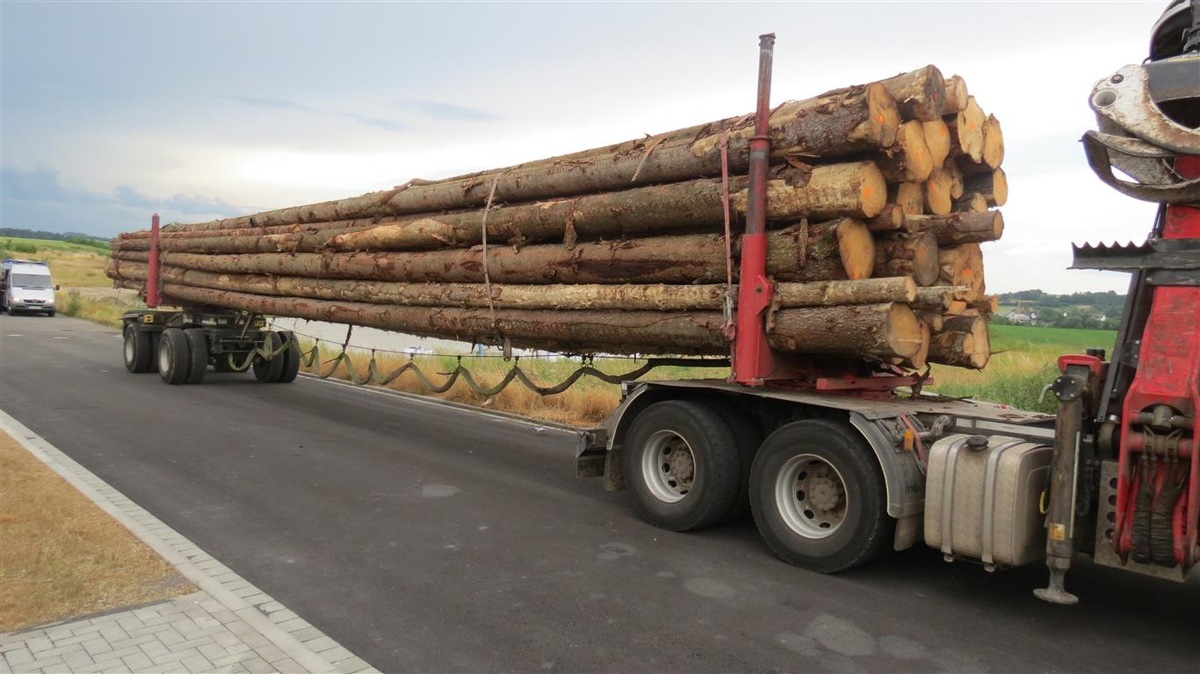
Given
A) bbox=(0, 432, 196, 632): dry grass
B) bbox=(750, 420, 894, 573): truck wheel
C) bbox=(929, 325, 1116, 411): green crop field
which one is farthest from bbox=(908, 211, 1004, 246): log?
bbox=(0, 432, 196, 632): dry grass

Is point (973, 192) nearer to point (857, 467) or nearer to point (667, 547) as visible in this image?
point (857, 467)

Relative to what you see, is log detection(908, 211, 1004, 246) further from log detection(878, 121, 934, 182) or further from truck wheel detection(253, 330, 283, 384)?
truck wheel detection(253, 330, 283, 384)

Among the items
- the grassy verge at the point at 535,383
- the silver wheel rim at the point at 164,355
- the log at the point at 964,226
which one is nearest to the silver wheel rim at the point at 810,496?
the log at the point at 964,226

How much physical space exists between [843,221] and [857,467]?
1755 millimetres

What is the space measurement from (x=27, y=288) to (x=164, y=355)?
26965 mm

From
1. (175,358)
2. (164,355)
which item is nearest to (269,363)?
(175,358)

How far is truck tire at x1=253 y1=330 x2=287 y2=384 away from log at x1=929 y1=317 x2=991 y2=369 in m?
13.1

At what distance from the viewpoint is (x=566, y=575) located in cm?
560

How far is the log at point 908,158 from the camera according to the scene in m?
5.87

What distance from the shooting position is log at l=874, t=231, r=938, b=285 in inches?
238

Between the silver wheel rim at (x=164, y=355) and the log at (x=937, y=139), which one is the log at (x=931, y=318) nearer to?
the log at (x=937, y=139)

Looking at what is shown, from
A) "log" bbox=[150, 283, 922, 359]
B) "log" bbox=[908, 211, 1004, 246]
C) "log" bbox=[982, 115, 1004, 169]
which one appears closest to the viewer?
"log" bbox=[150, 283, 922, 359]

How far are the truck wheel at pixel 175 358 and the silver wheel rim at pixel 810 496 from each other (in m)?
13.0

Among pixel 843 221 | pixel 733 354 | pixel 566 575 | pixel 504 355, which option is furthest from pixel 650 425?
pixel 504 355
